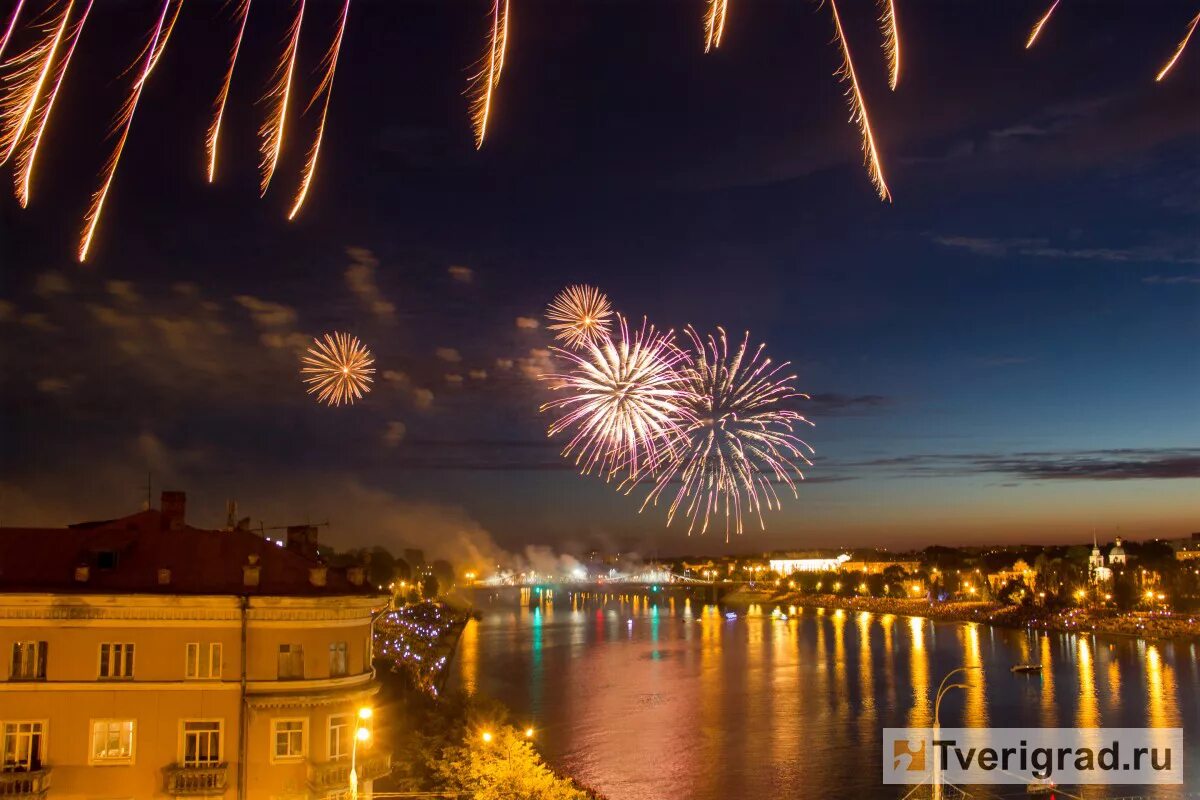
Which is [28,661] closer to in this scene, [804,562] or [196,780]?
[196,780]

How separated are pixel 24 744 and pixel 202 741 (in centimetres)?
200

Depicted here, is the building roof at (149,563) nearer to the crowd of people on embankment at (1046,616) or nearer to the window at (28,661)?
the window at (28,661)

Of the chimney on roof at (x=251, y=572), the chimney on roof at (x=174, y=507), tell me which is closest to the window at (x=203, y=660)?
the chimney on roof at (x=251, y=572)

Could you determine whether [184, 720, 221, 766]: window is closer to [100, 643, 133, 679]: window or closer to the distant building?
[100, 643, 133, 679]: window

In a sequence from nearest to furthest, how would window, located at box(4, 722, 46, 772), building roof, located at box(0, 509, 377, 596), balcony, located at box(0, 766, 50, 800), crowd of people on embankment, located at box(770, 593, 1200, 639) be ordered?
balcony, located at box(0, 766, 50, 800) → window, located at box(4, 722, 46, 772) → building roof, located at box(0, 509, 377, 596) → crowd of people on embankment, located at box(770, 593, 1200, 639)

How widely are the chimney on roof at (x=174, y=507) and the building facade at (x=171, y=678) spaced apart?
1389 millimetres

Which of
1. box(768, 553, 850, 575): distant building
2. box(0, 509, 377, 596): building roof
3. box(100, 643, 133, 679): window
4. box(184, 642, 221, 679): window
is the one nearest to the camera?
box(100, 643, 133, 679): window

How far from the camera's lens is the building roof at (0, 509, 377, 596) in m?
12.0

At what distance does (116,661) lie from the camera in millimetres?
11555

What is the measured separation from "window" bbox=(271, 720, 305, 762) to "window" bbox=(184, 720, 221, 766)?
0.66 m

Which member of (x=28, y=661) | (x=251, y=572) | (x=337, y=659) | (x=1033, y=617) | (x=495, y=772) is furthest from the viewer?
(x=1033, y=617)

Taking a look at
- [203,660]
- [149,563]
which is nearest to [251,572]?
[203,660]

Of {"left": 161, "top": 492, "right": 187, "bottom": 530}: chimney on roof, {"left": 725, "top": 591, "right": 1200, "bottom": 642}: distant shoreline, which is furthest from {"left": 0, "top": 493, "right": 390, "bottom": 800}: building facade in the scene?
{"left": 725, "top": 591, "right": 1200, "bottom": 642}: distant shoreline

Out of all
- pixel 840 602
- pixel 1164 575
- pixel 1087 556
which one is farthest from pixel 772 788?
pixel 1087 556
